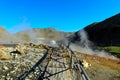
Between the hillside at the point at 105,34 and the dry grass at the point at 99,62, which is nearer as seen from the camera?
the dry grass at the point at 99,62

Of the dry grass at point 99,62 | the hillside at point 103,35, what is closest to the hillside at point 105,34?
the hillside at point 103,35

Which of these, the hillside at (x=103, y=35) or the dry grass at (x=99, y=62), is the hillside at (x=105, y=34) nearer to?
the hillside at (x=103, y=35)

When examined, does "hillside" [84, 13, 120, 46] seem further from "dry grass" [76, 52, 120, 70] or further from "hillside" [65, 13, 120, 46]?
"dry grass" [76, 52, 120, 70]

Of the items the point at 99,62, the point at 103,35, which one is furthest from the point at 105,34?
the point at 99,62

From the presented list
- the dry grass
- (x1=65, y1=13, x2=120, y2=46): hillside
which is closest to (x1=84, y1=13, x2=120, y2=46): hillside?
(x1=65, y1=13, x2=120, y2=46): hillside

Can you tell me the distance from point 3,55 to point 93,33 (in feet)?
362

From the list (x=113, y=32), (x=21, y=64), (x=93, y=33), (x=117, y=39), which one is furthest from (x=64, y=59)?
(x=93, y=33)

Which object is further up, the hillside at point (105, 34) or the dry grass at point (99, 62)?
the hillside at point (105, 34)

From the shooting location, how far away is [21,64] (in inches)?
1081

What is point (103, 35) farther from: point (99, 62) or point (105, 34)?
point (99, 62)

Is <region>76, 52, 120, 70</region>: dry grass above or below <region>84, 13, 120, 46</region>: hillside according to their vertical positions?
below

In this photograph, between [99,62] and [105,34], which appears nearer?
[99,62]

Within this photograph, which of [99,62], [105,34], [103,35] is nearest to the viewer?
[99,62]

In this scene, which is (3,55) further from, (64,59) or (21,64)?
(64,59)
